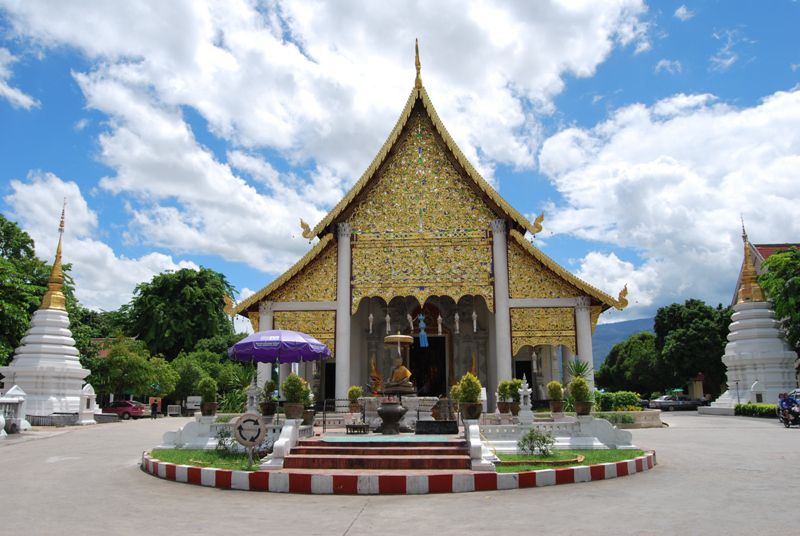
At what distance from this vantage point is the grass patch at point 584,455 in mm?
8337

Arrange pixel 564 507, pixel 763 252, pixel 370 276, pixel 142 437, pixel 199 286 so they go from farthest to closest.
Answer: pixel 199 286 → pixel 763 252 → pixel 370 276 → pixel 142 437 → pixel 564 507

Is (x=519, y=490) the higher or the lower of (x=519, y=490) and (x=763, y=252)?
the lower

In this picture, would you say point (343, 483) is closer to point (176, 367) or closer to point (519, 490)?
point (519, 490)

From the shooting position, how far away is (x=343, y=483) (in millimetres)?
7508

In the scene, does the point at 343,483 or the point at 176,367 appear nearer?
the point at 343,483

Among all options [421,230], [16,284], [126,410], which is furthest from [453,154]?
[126,410]

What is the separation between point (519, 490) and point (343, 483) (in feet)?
6.66

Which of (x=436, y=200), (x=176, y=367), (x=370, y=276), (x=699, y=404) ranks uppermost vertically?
(x=436, y=200)

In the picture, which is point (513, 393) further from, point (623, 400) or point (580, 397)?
point (623, 400)

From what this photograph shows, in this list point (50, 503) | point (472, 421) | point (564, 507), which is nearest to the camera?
point (564, 507)

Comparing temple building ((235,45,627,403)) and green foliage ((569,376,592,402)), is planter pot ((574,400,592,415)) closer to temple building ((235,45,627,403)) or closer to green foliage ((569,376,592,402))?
green foliage ((569,376,592,402))

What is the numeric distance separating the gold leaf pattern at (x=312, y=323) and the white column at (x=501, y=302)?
14.5 ft

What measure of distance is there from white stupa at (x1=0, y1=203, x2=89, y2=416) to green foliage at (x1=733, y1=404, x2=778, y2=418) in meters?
22.3

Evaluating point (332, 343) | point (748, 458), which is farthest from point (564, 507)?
point (332, 343)
